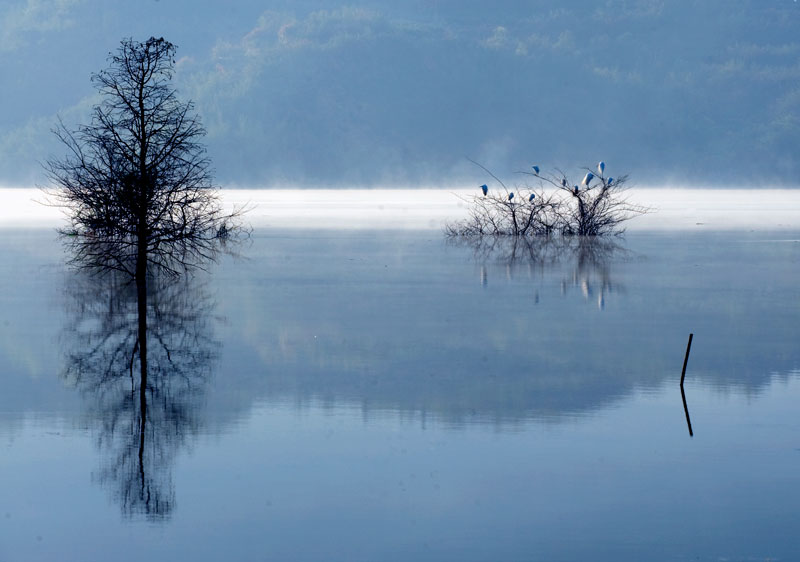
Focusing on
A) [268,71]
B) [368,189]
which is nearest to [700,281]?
[368,189]

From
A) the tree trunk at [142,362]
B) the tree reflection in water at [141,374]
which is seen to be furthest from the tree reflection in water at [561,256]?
the tree reflection in water at [141,374]

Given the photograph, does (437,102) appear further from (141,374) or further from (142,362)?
(141,374)

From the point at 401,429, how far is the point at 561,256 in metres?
19.4

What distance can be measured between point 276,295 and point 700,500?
12.8m

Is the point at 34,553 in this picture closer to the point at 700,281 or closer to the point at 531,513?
the point at 531,513

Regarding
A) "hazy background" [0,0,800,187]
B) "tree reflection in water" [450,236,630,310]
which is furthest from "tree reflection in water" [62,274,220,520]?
"hazy background" [0,0,800,187]

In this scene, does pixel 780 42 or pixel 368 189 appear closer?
pixel 368 189

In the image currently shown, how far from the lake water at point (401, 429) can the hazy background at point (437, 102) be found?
14743 cm

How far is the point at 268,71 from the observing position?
173m

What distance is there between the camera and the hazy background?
540ft

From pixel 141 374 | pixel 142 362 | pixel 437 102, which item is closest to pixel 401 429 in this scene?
pixel 141 374

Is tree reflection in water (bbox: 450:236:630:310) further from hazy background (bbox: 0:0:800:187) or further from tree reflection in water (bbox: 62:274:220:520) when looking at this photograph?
hazy background (bbox: 0:0:800:187)

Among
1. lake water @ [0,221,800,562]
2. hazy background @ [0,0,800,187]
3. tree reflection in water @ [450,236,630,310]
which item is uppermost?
hazy background @ [0,0,800,187]

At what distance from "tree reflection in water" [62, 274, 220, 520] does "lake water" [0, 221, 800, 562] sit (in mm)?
34
